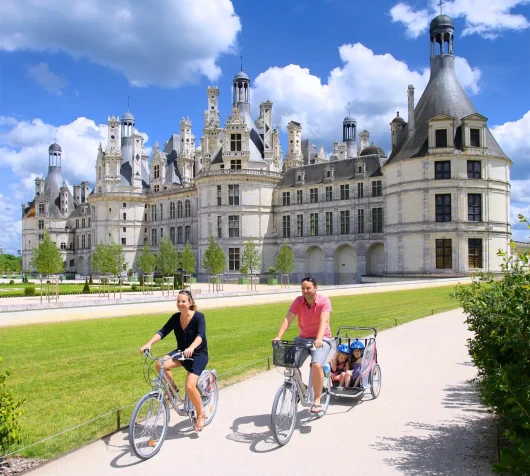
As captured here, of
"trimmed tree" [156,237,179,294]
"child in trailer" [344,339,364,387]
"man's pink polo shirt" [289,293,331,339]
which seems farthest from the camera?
"trimmed tree" [156,237,179,294]

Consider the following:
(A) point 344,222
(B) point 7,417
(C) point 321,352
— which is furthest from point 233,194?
(B) point 7,417

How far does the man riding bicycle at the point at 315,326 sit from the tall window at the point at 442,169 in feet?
126

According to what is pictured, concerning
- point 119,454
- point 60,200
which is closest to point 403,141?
point 119,454

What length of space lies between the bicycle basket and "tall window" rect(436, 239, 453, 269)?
38691mm

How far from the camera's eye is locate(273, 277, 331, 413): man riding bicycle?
24.4ft

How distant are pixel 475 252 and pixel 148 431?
41088mm

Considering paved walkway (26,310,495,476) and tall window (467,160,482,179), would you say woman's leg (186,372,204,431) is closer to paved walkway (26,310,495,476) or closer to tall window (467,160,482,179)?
paved walkway (26,310,495,476)

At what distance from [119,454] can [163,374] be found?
106 centimetres

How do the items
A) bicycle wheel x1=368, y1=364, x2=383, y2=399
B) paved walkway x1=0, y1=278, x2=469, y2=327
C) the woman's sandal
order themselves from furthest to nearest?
paved walkway x1=0, y1=278, x2=469, y2=327 → bicycle wheel x1=368, y1=364, x2=383, y2=399 → the woman's sandal

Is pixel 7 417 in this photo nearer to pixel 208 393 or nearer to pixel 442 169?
pixel 208 393

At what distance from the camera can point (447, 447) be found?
A: 6508mm

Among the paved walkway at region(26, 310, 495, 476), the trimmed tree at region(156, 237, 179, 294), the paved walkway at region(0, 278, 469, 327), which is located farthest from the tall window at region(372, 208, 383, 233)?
the paved walkway at region(26, 310, 495, 476)

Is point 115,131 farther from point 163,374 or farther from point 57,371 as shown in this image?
point 163,374

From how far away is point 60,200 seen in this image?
303 feet
